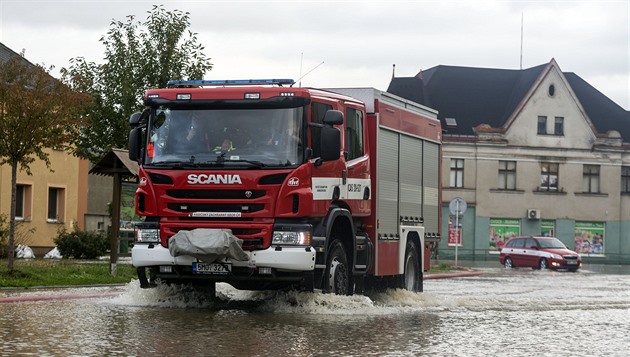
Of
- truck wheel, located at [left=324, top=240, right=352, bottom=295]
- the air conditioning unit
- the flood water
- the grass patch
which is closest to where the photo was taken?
the flood water

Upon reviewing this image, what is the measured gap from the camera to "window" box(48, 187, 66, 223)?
157 ft

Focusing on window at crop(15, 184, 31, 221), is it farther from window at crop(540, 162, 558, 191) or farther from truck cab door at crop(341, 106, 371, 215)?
window at crop(540, 162, 558, 191)

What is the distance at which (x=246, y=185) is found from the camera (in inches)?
610

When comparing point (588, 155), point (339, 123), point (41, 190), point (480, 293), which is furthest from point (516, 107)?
point (339, 123)

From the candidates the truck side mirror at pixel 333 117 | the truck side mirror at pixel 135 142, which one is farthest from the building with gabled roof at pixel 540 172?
the truck side mirror at pixel 333 117

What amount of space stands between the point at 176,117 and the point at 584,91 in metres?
66.0

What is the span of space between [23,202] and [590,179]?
39332mm

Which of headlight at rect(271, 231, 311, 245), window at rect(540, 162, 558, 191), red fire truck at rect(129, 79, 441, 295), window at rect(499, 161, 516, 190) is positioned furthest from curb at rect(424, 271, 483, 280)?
window at rect(540, 162, 558, 191)

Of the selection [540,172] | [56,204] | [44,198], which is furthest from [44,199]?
[540,172]

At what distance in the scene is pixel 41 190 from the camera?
1817 inches

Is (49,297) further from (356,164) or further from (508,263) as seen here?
(508,263)

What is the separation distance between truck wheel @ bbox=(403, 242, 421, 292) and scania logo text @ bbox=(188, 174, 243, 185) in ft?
17.8

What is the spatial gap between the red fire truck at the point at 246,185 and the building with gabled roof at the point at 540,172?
54.0m

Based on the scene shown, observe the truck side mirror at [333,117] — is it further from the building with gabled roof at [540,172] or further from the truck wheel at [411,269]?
the building with gabled roof at [540,172]
